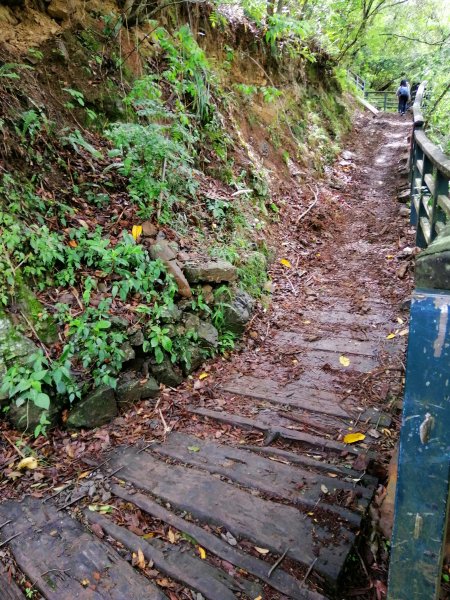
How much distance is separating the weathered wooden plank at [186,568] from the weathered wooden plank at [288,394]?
153cm

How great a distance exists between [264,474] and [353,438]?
→ 28.5 inches

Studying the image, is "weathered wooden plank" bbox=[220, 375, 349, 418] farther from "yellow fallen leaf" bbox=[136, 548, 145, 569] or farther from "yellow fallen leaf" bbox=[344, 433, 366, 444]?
"yellow fallen leaf" bbox=[136, 548, 145, 569]

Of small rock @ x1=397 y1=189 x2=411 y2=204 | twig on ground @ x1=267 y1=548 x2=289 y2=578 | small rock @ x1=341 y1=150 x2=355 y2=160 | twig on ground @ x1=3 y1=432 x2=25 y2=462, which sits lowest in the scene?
twig on ground @ x1=267 y1=548 x2=289 y2=578

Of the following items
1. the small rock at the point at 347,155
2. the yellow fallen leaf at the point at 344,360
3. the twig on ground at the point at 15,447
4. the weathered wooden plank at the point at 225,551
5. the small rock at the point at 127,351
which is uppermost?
the small rock at the point at 347,155

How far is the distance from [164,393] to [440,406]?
292 cm

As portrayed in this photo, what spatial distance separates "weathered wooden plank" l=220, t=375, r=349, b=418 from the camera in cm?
334

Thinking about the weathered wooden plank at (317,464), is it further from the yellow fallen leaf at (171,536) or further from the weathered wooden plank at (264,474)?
the yellow fallen leaf at (171,536)

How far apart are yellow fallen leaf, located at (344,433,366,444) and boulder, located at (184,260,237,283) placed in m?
2.30

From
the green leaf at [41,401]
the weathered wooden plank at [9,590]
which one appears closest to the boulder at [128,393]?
the green leaf at [41,401]

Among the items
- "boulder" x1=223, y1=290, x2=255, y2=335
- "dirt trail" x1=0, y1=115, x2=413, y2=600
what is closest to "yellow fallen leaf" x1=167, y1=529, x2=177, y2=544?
"dirt trail" x1=0, y1=115, x2=413, y2=600

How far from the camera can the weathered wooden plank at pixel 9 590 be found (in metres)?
2.07

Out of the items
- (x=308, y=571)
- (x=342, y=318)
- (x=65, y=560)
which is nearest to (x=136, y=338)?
(x=65, y=560)

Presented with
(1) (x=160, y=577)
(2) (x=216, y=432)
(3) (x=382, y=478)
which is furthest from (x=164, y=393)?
(3) (x=382, y=478)

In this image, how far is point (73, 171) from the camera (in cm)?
462
